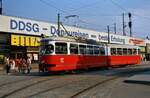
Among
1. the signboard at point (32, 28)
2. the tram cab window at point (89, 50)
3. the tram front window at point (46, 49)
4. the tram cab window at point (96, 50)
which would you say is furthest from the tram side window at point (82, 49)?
the tram front window at point (46, 49)

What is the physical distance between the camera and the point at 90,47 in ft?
121

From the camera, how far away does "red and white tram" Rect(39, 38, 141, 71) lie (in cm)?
3064

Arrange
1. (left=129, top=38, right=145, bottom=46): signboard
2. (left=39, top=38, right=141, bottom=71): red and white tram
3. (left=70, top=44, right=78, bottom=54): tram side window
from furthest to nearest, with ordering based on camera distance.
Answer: (left=129, top=38, right=145, bottom=46): signboard, (left=70, top=44, right=78, bottom=54): tram side window, (left=39, top=38, right=141, bottom=71): red and white tram

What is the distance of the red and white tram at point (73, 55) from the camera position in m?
30.6

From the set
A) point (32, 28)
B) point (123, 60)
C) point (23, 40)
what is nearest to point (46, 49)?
point (23, 40)

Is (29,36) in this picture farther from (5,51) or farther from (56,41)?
(56,41)

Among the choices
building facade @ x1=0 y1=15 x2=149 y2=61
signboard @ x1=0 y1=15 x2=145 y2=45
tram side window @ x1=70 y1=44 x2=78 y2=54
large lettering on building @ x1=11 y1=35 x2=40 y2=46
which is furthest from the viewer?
large lettering on building @ x1=11 y1=35 x2=40 y2=46

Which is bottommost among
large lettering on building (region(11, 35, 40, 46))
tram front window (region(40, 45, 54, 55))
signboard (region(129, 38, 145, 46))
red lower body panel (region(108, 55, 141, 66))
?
red lower body panel (region(108, 55, 141, 66))

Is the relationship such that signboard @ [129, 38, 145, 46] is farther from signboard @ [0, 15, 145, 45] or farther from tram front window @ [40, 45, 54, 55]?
tram front window @ [40, 45, 54, 55]

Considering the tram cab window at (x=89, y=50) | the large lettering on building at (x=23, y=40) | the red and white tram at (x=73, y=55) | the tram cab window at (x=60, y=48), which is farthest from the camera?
the large lettering on building at (x=23, y=40)

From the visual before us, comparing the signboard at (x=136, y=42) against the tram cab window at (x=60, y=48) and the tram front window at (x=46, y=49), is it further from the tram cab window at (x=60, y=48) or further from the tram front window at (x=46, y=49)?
the tram front window at (x=46, y=49)

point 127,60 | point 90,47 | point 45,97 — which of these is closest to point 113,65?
point 127,60

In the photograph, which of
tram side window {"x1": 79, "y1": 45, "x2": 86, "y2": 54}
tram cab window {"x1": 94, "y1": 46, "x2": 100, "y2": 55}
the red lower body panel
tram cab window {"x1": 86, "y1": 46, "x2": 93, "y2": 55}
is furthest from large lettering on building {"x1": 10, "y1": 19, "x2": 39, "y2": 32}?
tram side window {"x1": 79, "y1": 45, "x2": 86, "y2": 54}

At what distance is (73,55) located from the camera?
1288 inches
